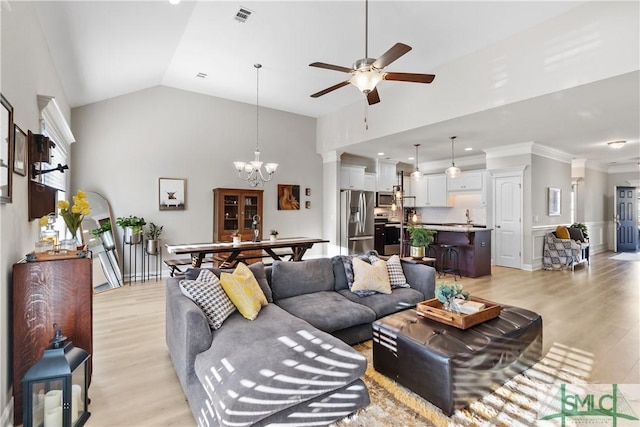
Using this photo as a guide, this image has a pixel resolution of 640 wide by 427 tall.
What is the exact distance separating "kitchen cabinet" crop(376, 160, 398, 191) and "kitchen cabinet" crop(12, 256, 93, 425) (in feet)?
23.8

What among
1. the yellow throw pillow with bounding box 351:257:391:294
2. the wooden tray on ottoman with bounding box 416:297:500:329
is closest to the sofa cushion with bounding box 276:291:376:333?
the yellow throw pillow with bounding box 351:257:391:294

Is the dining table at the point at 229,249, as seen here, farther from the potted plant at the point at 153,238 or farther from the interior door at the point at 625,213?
the interior door at the point at 625,213

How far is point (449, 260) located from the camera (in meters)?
6.45

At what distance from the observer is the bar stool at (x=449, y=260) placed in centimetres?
625

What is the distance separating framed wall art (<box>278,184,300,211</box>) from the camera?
7.11 m

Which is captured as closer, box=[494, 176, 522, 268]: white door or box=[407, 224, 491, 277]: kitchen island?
box=[407, 224, 491, 277]: kitchen island

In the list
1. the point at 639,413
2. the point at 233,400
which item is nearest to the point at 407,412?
the point at 233,400

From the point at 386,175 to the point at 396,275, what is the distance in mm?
5596

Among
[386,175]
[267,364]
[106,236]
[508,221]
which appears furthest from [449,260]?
[106,236]

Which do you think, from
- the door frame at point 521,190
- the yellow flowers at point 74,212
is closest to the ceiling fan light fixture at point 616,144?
the door frame at point 521,190

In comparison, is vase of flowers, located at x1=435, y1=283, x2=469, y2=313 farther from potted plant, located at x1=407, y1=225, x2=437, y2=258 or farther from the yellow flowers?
the yellow flowers

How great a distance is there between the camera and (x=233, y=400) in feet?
5.10

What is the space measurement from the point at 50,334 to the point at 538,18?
541 cm

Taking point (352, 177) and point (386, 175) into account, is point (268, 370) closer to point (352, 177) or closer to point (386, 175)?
point (352, 177)
